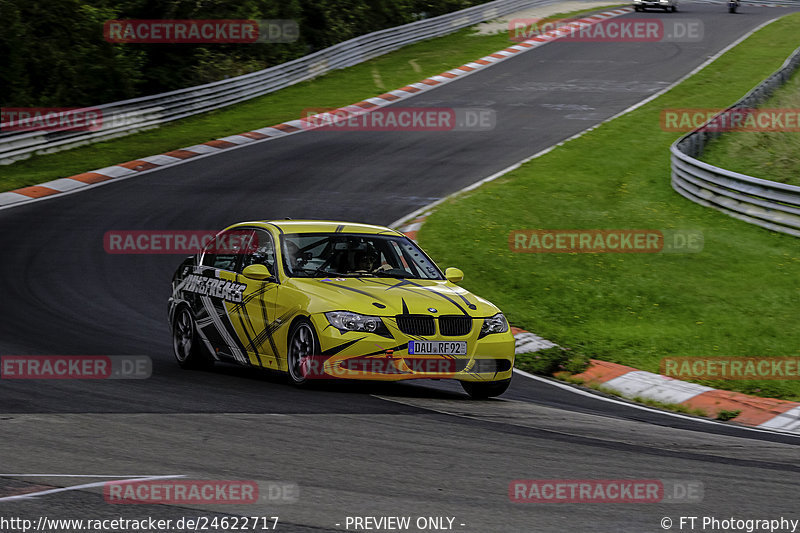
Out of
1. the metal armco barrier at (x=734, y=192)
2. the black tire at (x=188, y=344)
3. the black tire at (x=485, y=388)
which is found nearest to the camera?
the black tire at (x=485, y=388)

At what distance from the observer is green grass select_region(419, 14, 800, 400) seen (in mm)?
12859

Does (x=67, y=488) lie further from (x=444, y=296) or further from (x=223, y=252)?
(x=223, y=252)

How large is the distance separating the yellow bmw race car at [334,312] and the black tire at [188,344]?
Result: 0.04 feet

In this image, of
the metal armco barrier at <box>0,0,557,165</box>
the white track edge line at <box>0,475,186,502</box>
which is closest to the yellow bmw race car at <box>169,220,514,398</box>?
the white track edge line at <box>0,475,186,502</box>

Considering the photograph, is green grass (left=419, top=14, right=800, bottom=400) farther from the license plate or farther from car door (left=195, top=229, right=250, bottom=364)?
car door (left=195, top=229, right=250, bottom=364)

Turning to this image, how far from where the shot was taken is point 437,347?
943 centimetres

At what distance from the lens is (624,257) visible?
55.7 feet

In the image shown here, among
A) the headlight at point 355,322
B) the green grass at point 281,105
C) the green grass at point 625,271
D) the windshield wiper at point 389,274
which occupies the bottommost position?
the green grass at point 625,271

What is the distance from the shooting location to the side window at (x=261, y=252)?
10.4 meters

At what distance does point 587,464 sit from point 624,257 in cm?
1039

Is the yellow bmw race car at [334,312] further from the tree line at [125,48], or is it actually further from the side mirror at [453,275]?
the tree line at [125,48]

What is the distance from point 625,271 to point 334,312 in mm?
7820

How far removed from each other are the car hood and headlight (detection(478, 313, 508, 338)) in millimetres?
51

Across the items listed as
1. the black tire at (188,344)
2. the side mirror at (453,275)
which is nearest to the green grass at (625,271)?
the side mirror at (453,275)
